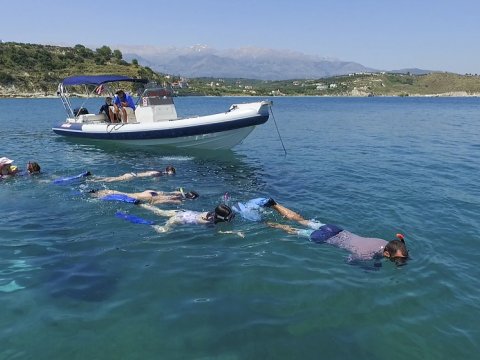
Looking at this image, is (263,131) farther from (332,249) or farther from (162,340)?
(162,340)

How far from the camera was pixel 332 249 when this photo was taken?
27.9 ft

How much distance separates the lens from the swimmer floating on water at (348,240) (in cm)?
772

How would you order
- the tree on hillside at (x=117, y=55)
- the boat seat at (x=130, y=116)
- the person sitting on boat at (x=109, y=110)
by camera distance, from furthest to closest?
the tree on hillside at (x=117, y=55) < the person sitting on boat at (x=109, y=110) < the boat seat at (x=130, y=116)

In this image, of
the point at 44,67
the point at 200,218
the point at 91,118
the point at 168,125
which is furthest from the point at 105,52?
the point at 200,218

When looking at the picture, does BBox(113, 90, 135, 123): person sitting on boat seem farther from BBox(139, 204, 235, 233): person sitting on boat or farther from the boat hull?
BBox(139, 204, 235, 233): person sitting on boat

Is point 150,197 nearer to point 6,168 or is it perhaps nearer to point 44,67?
point 6,168

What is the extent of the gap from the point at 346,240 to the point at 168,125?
12.4 metres

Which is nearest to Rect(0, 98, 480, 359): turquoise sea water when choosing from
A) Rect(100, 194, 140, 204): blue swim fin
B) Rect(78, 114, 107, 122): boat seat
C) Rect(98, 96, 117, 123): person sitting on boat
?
Rect(100, 194, 140, 204): blue swim fin

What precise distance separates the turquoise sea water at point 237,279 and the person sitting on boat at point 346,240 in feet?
0.71

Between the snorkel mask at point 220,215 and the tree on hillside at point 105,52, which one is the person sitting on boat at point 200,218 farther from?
the tree on hillside at point 105,52

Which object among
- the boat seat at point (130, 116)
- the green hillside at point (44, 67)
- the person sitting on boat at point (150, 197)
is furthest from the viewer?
Answer: the green hillside at point (44, 67)

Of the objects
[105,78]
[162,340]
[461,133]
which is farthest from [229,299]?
[461,133]

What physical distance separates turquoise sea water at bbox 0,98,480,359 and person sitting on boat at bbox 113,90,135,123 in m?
7.43

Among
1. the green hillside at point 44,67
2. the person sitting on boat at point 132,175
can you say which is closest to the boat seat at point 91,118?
the person sitting on boat at point 132,175
